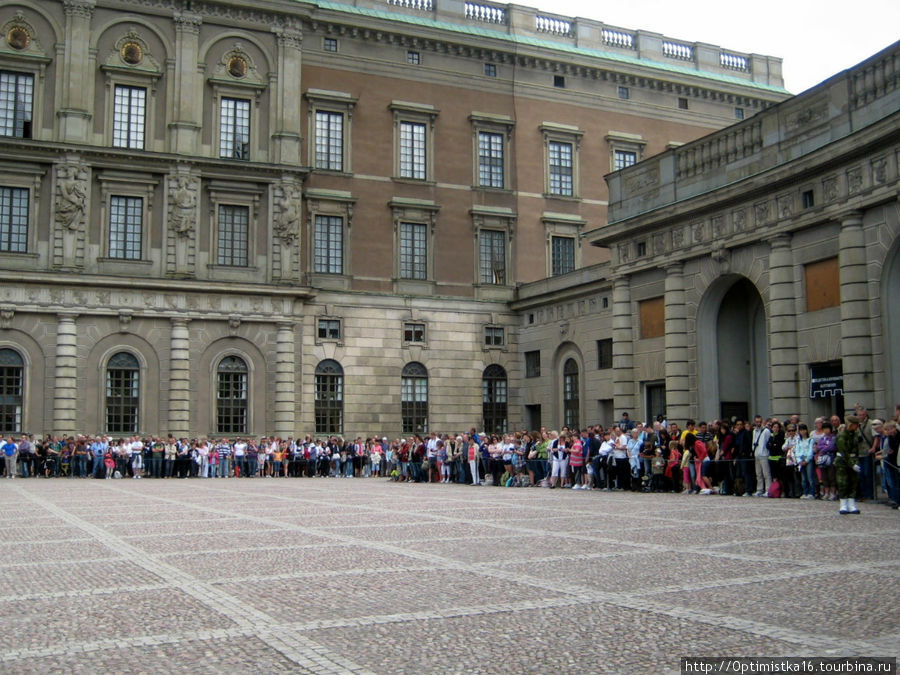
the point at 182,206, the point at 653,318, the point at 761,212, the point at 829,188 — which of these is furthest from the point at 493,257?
the point at 829,188

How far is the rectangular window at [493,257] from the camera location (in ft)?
165

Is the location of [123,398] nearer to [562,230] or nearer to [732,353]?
[562,230]

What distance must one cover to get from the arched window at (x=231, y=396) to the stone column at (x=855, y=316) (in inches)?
1087

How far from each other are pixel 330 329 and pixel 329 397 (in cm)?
310

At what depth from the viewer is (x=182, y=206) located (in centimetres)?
4403

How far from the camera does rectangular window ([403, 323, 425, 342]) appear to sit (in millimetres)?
48125

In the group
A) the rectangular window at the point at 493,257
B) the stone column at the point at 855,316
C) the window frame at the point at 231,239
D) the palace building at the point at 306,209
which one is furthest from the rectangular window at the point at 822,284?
the window frame at the point at 231,239

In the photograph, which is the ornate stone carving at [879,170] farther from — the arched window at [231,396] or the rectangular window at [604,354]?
the arched window at [231,396]

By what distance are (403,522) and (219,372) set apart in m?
28.3

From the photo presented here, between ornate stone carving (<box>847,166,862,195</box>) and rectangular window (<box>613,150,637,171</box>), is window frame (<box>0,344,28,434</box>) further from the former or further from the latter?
ornate stone carving (<box>847,166,862,195</box>)

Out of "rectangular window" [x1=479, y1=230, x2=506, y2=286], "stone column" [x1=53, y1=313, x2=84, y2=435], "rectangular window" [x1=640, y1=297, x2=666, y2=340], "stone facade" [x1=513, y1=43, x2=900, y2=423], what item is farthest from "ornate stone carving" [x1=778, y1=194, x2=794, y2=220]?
"stone column" [x1=53, y1=313, x2=84, y2=435]

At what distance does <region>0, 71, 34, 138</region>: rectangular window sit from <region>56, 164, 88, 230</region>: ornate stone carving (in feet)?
7.47

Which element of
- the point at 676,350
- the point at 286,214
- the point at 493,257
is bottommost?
the point at 676,350

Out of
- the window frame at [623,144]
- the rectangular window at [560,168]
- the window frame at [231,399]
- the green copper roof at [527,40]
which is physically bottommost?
the window frame at [231,399]
